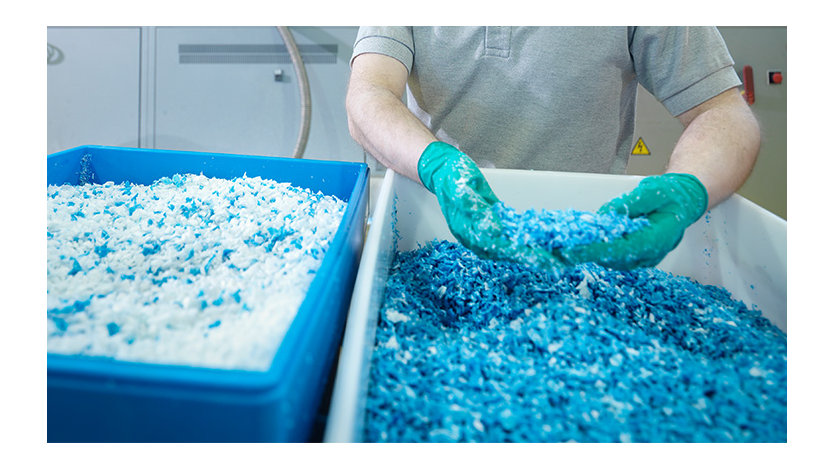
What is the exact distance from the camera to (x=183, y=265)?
0.62 m

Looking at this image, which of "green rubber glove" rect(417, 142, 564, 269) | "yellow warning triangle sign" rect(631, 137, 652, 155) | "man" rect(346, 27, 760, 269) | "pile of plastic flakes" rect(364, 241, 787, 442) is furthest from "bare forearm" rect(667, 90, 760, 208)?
"yellow warning triangle sign" rect(631, 137, 652, 155)

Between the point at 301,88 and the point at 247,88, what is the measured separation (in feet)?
0.92

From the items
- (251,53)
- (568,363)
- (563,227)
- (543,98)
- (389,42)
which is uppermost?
(251,53)

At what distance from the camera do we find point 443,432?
0.46 meters

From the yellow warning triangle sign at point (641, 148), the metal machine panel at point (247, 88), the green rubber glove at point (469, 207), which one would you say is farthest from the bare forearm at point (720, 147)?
the metal machine panel at point (247, 88)

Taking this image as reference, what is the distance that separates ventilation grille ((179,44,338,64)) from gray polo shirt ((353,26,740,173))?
46.0 inches

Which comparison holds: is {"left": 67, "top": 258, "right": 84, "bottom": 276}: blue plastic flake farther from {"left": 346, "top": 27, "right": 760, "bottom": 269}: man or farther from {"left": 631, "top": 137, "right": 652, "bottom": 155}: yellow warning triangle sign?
{"left": 631, "top": 137, "right": 652, "bottom": 155}: yellow warning triangle sign

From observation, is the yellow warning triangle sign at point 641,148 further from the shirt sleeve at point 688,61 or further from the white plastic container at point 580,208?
the white plastic container at point 580,208

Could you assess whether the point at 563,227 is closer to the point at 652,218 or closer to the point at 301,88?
the point at 652,218

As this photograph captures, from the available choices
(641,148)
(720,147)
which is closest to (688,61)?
(720,147)

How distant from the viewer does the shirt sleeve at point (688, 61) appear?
982mm

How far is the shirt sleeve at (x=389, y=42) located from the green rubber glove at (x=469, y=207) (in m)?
0.36

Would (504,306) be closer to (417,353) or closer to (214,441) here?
(417,353)

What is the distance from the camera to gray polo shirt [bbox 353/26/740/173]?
100cm
